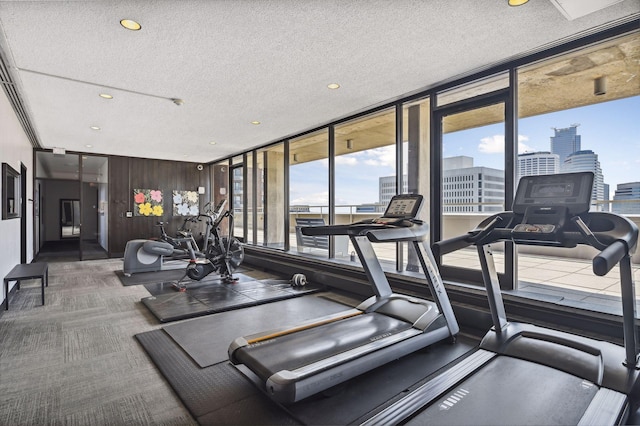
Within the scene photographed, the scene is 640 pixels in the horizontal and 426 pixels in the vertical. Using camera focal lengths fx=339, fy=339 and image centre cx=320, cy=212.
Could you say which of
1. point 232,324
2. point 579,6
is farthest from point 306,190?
point 579,6

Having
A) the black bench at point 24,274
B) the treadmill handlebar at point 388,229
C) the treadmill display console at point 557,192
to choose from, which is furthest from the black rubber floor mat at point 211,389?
the black bench at point 24,274

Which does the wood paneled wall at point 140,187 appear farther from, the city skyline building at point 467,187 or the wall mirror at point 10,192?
the city skyline building at point 467,187

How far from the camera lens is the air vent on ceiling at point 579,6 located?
7.52ft

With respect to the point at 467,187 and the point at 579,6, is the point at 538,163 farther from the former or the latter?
the point at 579,6

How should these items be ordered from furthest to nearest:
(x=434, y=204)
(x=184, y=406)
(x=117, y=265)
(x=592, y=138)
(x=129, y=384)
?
1. (x=117, y=265)
2. (x=434, y=204)
3. (x=592, y=138)
4. (x=129, y=384)
5. (x=184, y=406)

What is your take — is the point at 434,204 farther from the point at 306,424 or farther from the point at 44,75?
the point at 44,75

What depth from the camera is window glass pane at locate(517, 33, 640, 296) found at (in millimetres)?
3074

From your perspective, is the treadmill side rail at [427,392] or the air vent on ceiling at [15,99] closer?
the treadmill side rail at [427,392]

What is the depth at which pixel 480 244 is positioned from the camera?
A: 260 cm

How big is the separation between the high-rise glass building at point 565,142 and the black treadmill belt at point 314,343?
→ 2336 millimetres

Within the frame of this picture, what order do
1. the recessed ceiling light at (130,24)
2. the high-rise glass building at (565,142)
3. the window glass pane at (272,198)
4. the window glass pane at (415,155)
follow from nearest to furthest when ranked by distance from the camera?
the recessed ceiling light at (130,24) → the high-rise glass building at (565,142) → the window glass pane at (415,155) → the window glass pane at (272,198)

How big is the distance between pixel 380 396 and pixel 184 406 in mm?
1242

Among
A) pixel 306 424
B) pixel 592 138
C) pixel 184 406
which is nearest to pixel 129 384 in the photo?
pixel 184 406

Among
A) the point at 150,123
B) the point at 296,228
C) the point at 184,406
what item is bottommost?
the point at 184,406
